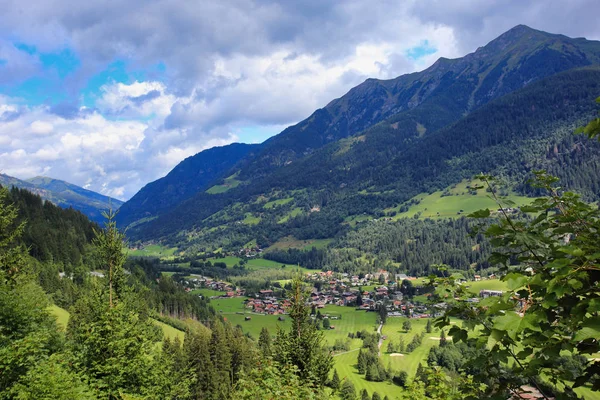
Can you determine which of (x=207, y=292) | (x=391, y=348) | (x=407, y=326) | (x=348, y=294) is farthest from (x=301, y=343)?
(x=207, y=292)

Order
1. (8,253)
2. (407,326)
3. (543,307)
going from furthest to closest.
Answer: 1. (407,326)
2. (8,253)
3. (543,307)

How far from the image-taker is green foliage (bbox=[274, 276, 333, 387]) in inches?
1116

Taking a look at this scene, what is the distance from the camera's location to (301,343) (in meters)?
29.0

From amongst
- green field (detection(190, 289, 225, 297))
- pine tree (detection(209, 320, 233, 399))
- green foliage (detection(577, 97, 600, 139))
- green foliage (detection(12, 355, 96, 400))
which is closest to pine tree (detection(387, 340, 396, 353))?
pine tree (detection(209, 320, 233, 399))

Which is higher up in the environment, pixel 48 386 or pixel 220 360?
pixel 48 386

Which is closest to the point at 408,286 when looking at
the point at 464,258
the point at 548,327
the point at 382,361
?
the point at 464,258

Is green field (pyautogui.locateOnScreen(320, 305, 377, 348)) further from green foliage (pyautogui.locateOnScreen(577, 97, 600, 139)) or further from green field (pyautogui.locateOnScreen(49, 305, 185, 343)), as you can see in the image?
green foliage (pyautogui.locateOnScreen(577, 97, 600, 139))

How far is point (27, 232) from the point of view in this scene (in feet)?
336

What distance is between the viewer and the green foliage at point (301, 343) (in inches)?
1116

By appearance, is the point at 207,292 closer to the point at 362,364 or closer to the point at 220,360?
the point at 362,364

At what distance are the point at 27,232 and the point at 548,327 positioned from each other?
126634 mm

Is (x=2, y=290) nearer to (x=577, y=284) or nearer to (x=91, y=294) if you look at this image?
(x=91, y=294)

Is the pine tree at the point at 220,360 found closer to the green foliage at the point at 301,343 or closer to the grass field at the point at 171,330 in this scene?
the grass field at the point at 171,330

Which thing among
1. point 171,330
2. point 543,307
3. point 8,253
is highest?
point 543,307
